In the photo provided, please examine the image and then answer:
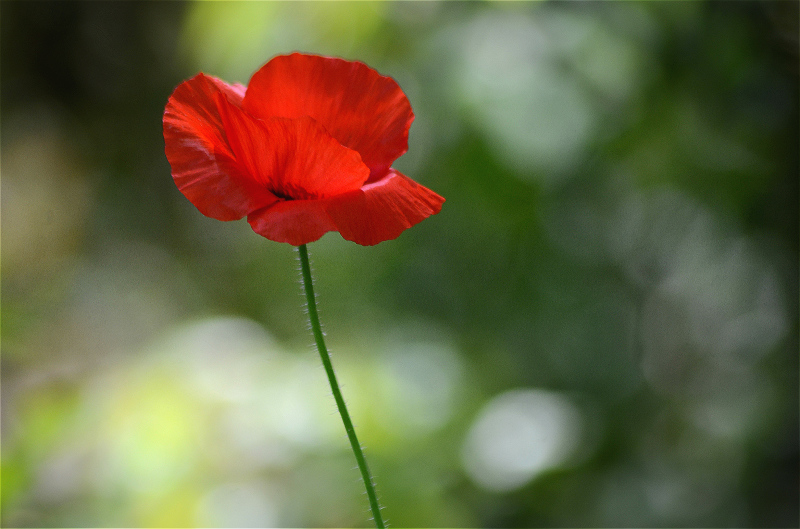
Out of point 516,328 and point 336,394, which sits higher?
point 516,328

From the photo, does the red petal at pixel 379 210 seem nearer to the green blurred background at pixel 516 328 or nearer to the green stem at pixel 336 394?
the green stem at pixel 336 394

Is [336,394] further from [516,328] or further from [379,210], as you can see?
[516,328]

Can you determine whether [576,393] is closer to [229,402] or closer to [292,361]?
[292,361]

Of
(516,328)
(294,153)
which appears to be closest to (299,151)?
(294,153)

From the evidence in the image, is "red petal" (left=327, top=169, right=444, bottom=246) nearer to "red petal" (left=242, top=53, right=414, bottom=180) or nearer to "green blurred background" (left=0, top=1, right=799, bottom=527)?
"red petal" (left=242, top=53, right=414, bottom=180)

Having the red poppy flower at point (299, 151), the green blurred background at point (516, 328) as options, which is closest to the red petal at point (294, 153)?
the red poppy flower at point (299, 151)

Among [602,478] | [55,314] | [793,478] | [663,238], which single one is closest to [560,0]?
[663,238]

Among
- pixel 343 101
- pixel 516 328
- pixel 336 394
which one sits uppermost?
pixel 516 328
